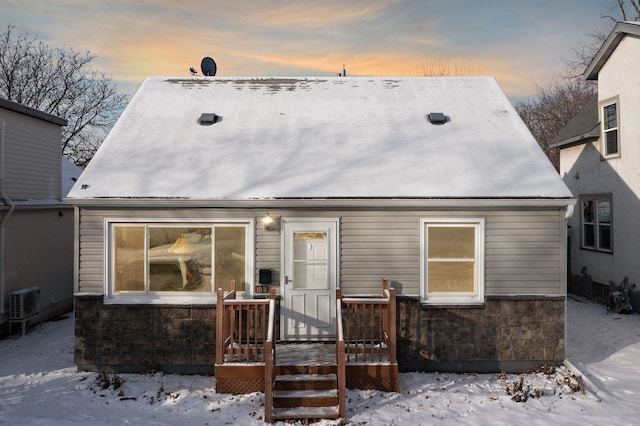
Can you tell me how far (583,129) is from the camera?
1351 centimetres

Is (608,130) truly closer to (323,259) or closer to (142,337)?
(323,259)

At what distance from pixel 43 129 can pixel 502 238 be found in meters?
11.6

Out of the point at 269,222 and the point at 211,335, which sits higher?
the point at 269,222

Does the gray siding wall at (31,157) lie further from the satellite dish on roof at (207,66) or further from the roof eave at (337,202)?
the roof eave at (337,202)

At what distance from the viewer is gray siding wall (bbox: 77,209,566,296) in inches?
285

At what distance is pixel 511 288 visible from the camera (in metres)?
7.27

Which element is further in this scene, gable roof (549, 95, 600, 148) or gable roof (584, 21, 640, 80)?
gable roof (549, 95, 600, 148)

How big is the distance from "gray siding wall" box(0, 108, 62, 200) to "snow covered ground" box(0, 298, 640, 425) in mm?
4600

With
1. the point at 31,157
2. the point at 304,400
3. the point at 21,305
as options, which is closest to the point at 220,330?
the point at 304,400

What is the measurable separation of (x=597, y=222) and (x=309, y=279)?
10262 mm

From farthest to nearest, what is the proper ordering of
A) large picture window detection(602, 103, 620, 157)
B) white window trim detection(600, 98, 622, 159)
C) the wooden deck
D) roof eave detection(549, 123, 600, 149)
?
1. roof eave detection(549, 123, 600, 149)
2. large picture window detection(602, 103, 620, 157)
3. white window trim detection(600, 98, 622, 159)
4. the wooden deck

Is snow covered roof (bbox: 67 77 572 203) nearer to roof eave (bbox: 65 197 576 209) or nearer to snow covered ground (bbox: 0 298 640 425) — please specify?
roof eave (bbox: 65 197 576 209)

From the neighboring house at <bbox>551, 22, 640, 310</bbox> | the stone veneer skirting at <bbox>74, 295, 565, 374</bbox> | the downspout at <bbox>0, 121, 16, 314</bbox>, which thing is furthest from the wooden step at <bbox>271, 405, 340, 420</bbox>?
the neighboring house at <bbox>551, 22, 640, 310</bbox>

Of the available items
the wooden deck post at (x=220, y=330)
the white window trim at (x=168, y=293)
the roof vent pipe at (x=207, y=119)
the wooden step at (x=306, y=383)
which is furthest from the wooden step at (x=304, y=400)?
the roof vent pipe at (x=207, y=119)
